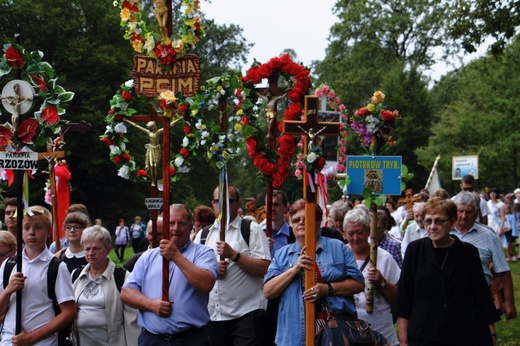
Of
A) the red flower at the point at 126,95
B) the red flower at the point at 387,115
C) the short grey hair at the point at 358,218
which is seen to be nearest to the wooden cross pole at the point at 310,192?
the short grey hair at the point at 358,218

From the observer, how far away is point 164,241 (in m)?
7.17

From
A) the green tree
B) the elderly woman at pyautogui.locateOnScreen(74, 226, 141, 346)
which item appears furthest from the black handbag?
the green tree

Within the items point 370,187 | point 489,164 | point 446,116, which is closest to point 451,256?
point 370,187

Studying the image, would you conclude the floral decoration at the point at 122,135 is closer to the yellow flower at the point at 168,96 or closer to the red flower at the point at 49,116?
the yellow flower at the point at 168,96

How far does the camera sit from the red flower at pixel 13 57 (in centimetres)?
741

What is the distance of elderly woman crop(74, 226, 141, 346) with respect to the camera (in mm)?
7695

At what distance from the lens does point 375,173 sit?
9.46 meters

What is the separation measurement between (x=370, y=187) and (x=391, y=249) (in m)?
0.81

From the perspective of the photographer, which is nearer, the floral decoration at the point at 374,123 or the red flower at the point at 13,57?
the red flower at the point at 13,57

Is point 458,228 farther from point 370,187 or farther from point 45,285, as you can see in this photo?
point 45,285

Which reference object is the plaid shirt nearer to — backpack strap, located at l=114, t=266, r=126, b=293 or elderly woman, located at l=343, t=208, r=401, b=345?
elderly woman, located at l=343, t=208, r=401, b=345

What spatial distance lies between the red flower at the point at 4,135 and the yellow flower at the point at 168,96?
4.52ft

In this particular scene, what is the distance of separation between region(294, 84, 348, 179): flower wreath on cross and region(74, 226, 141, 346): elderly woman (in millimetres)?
2013

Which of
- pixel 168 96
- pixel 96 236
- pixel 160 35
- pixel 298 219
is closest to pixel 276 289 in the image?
pixel 298 219
